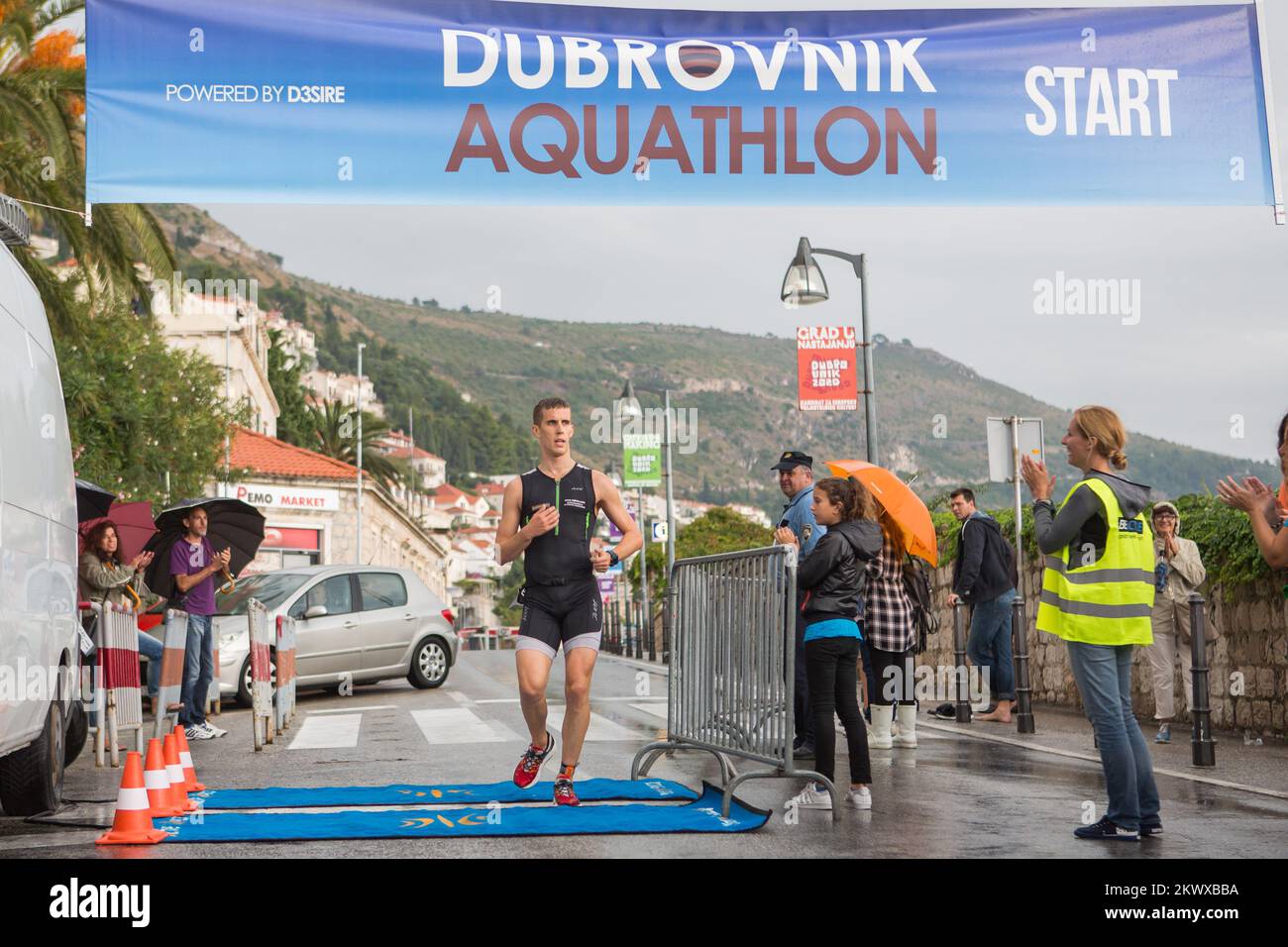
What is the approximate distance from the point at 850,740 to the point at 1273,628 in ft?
18.7

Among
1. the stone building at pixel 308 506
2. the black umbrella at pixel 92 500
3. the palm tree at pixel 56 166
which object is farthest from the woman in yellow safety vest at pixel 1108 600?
the stone building at pixel 308 506

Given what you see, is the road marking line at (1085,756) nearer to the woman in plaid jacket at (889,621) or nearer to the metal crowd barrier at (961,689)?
the metal crowd barrier at (961,689)

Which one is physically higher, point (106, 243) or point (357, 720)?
point (106, 243)

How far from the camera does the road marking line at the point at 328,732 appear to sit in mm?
12445

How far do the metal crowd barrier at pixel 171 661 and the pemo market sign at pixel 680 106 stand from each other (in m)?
5.51

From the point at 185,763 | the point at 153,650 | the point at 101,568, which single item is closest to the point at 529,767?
the point at 185,763

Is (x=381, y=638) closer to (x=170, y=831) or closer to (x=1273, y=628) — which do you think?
(x=1273, y=628)

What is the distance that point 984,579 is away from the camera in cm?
1427

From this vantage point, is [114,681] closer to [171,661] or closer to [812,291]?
[171,661]

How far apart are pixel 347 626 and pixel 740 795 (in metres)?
11.2

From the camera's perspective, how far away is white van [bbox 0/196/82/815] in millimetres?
6500

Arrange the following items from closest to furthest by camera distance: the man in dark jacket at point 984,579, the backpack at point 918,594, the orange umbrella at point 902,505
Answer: the orange umbrella at point 902,505 < the backpack at point 918,594 < the man in dark jacket at point 984,579
